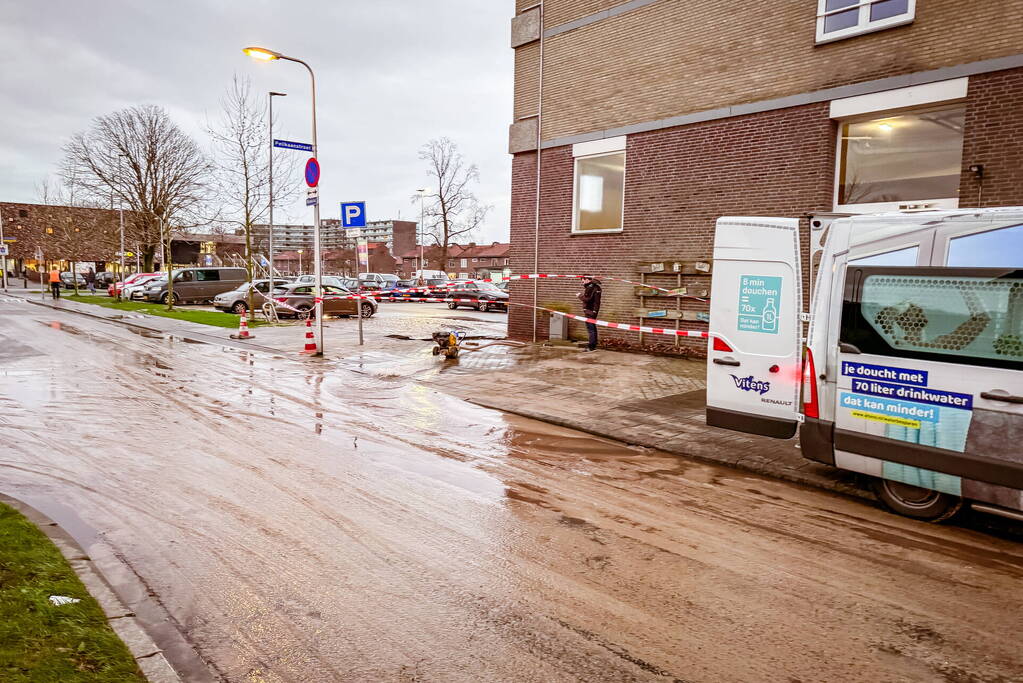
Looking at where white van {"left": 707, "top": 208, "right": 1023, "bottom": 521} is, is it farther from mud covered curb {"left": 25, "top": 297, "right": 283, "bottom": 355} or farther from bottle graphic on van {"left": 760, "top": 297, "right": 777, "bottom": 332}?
mud covered curb {"left": 25, "top": 297, "right": 283, "bottom": 355}

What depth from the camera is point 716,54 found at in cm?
1352

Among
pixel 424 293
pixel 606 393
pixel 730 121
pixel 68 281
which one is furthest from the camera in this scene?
pixel 68 281

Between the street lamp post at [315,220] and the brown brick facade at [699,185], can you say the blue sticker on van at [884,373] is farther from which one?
the street lamp post at [315,220]

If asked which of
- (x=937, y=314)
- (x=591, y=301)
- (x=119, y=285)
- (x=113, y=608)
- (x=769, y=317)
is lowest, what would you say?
(x=113, y=608)

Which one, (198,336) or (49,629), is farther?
(198,336)

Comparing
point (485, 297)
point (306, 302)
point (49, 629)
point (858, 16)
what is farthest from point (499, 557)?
point (485, 297)

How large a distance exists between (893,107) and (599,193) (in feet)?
21.7

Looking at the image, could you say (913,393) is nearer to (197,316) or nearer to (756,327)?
(756,327)

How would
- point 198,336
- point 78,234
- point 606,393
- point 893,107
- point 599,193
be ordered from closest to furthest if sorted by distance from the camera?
point 606,393, point 893,107, point 599,193, point 198,336, point 78,234

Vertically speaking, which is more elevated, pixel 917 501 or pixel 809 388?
pixel 809 388

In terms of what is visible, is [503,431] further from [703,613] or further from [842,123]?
[842,123]

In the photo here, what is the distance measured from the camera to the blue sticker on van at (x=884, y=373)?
5160 millimetres

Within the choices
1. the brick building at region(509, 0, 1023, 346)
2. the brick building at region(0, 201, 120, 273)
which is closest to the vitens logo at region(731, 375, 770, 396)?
the brick building at region(509, 0, 1023, 346)

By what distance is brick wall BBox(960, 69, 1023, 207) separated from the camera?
32.4ft
